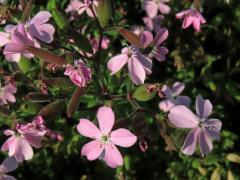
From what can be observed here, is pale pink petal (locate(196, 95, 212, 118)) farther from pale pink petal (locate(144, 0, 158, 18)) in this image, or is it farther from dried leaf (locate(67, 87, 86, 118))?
pale pink petal (locate(144, 0, 158, 18))

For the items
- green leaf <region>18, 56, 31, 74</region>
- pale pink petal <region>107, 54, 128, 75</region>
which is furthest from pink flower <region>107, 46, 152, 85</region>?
green leaf <region>18, 56, 31, 74</region>

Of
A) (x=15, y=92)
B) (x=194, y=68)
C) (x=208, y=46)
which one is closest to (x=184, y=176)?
(x=194, y=68)

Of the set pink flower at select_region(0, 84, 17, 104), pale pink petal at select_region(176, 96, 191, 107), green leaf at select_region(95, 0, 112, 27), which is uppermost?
green leaf at select_region(95, 0, 112, 27)

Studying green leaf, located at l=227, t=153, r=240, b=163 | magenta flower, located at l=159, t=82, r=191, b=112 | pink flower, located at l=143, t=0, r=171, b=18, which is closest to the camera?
magenta flower, located at l=159, t=82, r=191, b=112

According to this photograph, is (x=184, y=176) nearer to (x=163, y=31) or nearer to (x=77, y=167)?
(x=77, y=167)

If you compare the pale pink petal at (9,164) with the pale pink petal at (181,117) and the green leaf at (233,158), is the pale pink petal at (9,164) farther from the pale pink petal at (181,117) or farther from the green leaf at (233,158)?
the green leaf at (233,158)
